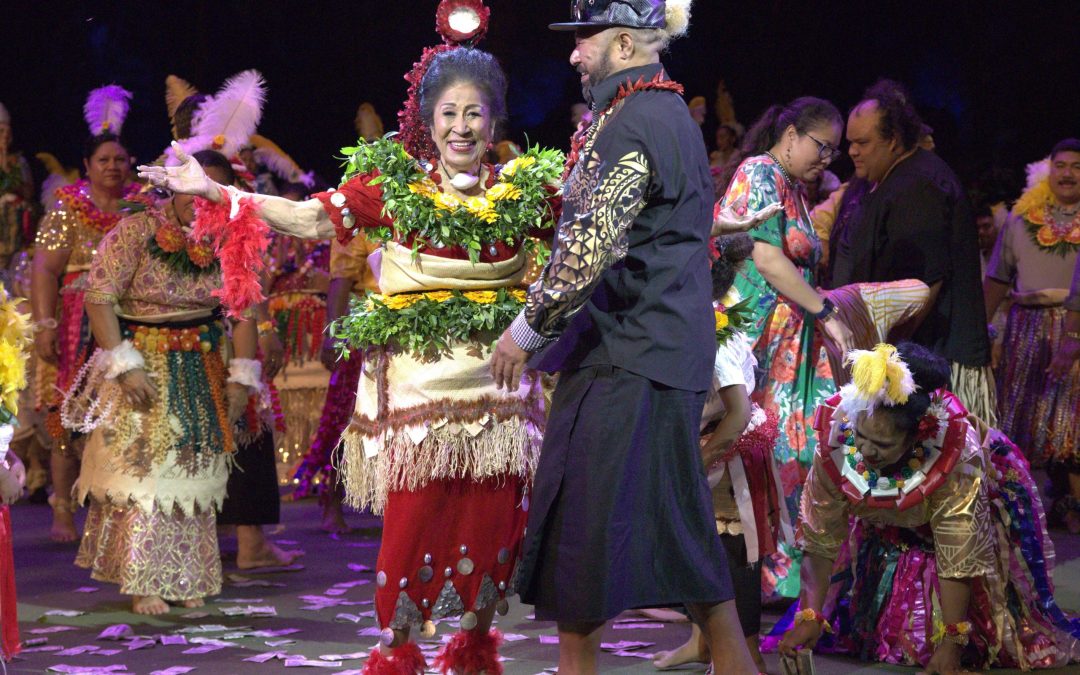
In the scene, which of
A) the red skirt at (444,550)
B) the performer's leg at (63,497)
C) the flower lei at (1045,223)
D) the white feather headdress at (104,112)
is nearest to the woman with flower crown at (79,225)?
the white feather headdress at (104,112)

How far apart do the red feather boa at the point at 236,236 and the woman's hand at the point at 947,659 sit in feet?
7.43

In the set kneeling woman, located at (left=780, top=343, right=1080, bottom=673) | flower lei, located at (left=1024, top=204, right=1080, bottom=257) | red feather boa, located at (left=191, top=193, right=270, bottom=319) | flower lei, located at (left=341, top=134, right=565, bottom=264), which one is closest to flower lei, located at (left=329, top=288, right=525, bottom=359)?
flower lei, located at (left=341, top=134, right=565, bottom=264)

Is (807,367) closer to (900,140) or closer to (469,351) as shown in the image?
(900,140)

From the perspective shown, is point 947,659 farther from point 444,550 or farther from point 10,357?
point 10,357

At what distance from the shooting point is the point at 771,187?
4.92 m

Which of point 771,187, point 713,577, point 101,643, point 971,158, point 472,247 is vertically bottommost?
point 101,643

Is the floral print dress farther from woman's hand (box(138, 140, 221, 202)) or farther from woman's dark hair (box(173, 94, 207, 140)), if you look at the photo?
woman's dark hair (box(173, 94, 207, 140))

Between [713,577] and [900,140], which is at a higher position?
[900,140]

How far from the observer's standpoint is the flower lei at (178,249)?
17.1ft

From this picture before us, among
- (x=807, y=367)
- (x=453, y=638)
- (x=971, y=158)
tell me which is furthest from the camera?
(x=971, y=158)

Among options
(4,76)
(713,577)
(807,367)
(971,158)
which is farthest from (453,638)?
(971,158)

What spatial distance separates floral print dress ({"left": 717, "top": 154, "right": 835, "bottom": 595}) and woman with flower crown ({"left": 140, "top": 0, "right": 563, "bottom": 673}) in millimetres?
1449

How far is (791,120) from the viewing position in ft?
16.4

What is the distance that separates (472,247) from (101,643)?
2.17m
